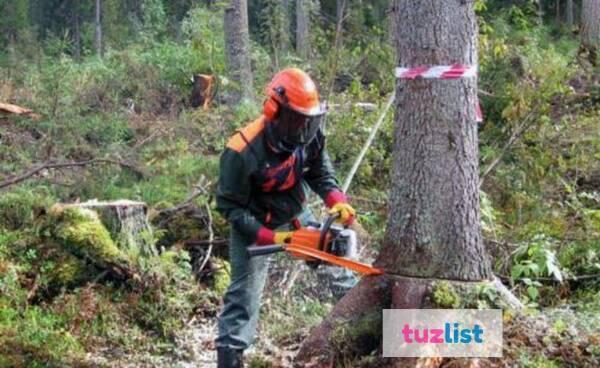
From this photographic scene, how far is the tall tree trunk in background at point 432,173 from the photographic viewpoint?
14.3 ft

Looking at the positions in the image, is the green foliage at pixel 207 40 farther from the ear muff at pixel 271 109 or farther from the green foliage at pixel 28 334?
the ear muff at pixel 271 109

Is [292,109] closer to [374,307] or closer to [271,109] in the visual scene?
[271,109]

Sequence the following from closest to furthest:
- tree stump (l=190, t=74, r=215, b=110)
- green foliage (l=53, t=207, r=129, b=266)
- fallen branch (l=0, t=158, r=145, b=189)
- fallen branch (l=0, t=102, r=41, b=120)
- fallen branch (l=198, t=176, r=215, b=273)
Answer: green foliage (l=53, t=207, r=129, b=266) < fallen branch (l=198, t=176, r=215, b=273) < fallen branch (l=0, t=158, r=145, b=189) < fallen branch (l=0, t=102, r=41, b=120) < tree stump (l=190, t=74, r=215, b=110)

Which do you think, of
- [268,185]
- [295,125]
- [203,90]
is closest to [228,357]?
[268,185]

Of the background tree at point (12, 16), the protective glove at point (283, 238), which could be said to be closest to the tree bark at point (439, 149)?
the protective glove at point (283, 238)

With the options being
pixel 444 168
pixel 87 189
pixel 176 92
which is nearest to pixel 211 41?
pixel 176 92

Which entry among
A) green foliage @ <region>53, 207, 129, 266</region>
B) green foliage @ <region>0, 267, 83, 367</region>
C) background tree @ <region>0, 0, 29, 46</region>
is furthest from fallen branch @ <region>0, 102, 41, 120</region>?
background tree @ <region>0, 0, 29, 46</region>

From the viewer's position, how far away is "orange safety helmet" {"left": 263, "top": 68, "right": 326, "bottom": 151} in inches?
166

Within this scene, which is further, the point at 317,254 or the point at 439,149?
the point at 439,149

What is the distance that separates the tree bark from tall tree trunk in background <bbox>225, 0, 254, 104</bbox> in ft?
23.9

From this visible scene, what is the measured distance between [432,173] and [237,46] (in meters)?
7.83

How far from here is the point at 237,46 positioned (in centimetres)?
1171

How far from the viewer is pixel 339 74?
13.0 meters

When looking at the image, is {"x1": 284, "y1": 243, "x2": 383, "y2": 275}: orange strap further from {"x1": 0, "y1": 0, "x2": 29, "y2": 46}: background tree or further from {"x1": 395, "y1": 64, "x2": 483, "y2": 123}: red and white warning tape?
{"x1": 0, "y1": 0, "x2": 29, "y2": 46}: background tree
